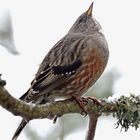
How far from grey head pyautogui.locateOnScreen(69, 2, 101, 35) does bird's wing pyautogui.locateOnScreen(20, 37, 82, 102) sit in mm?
1074

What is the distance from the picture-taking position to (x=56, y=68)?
4.66 m

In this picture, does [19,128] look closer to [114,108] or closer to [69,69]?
[114,108]

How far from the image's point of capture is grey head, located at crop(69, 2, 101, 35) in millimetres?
6004

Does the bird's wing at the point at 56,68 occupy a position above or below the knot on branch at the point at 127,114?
above

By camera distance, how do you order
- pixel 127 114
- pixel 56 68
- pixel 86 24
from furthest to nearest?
pixel 86 24
pixel 56 68
pixel 127 114

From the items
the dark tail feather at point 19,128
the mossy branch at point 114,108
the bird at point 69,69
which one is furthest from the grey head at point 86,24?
the dark tail feather at point 19,128

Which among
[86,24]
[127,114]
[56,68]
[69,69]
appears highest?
[56,68]

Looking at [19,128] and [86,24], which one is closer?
[19,128]

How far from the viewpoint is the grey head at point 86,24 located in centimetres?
600

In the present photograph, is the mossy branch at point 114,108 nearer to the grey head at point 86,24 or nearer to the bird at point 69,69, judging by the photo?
the bird at point 69,69

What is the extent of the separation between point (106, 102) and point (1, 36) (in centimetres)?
175

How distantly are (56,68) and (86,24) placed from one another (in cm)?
173

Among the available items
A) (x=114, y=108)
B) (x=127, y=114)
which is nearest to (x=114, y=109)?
(x=114, y=108)

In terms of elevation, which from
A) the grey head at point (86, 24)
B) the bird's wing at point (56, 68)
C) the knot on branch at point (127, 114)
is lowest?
the knot on branch at point (127, 114)
